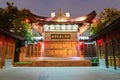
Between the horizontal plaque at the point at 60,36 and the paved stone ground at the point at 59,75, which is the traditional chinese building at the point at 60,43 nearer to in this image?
the horizontal plaque at the point at 60,36

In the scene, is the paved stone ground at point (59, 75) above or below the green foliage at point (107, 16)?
below

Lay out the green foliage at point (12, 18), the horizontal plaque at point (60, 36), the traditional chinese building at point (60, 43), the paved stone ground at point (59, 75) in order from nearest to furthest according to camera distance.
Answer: the paved stone ground at point (59, 75), the green foliage at point (12, 18), the traditional chinese building at point (60, 43), the horizontal plaque at point (60, 36)

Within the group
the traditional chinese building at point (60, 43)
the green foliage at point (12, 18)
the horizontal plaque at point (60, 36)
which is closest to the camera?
the green foliage at point (12, 18)

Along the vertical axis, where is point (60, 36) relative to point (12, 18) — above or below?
below

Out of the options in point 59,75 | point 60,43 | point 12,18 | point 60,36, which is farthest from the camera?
point 60,36

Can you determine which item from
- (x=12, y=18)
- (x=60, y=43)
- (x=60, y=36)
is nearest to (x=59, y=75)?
(x=12, y=18)

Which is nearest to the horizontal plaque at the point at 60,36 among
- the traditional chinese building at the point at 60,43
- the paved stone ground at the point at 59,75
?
the traditional chinese building at the point at 60,43

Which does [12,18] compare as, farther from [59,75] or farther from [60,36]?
[59,75]

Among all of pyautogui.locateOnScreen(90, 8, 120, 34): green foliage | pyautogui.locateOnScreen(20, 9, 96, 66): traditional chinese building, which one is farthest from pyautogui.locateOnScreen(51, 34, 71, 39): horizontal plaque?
pyautogui.locateOnScreen(90, 8, 120, 34): green foliage

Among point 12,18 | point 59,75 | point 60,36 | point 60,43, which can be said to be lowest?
point 59,75

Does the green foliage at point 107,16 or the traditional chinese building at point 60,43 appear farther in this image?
the traditional chinese building at point 60,43

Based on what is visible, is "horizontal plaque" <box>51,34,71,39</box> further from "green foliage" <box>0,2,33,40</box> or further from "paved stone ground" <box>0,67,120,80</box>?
"paved stone ground" <box>0,67,120,80</box>

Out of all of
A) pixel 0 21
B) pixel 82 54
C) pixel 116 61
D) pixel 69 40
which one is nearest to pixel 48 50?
pixel 69 40

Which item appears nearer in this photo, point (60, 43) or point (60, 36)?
point (60, 43)
